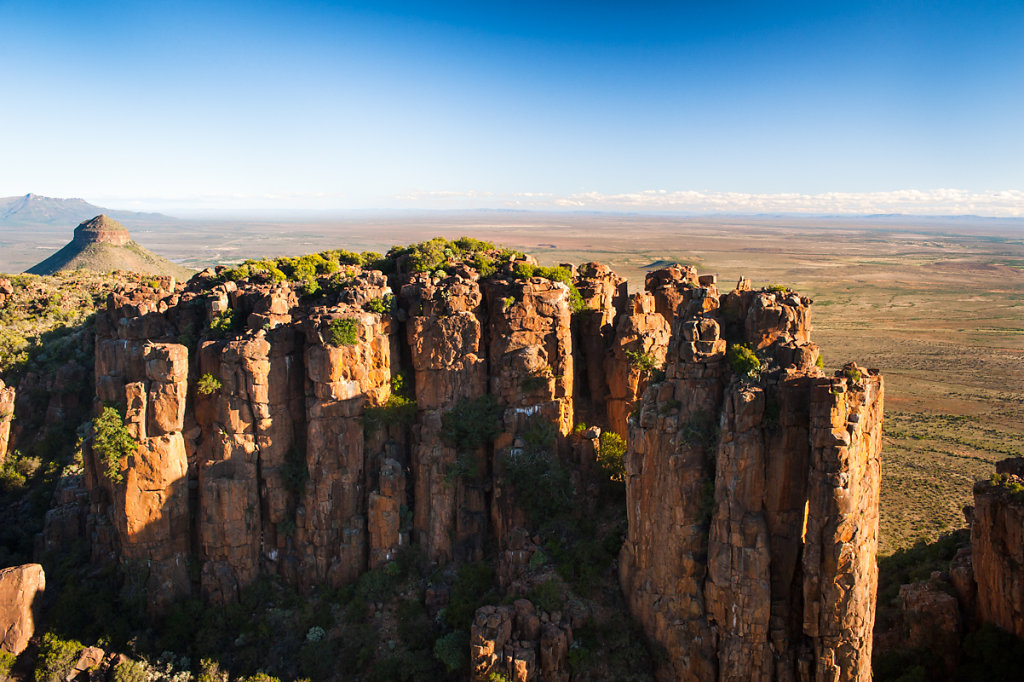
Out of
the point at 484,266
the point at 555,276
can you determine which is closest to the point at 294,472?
the point at 484,266

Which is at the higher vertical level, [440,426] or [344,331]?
[344,331]

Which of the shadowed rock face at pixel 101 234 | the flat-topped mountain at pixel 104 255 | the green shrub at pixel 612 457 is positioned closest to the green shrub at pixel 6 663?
the green shrub at pixel 612 457

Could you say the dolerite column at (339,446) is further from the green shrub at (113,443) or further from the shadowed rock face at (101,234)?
the shadowed rock face at (101,234)

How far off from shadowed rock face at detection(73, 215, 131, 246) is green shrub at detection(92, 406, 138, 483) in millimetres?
123886

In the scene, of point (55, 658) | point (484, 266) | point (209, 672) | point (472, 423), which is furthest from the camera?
point (484, 266)

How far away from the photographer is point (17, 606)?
30.5m

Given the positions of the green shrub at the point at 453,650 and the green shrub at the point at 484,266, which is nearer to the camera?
the green shrub at the point at 453,650

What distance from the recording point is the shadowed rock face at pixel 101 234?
133 metres

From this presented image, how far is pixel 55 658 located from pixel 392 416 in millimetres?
18826

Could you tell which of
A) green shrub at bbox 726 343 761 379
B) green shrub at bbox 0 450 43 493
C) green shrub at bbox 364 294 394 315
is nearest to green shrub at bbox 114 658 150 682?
green shrub at bbox 364 294 394 315

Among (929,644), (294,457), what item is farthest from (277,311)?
(929,644)

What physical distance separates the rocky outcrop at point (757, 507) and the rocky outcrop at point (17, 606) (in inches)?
1168

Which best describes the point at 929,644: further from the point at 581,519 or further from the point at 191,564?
the point at 191,564

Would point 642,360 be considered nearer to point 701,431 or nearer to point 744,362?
point 701,431
